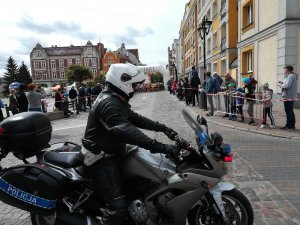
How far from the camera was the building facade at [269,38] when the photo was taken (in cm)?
Answer: 1398

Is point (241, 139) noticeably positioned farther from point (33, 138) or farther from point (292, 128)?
point (33, 138)

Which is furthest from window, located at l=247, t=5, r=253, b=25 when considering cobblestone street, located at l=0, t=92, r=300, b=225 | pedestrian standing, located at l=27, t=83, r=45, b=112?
pedestrian standing, located at l=27, t=83, r=45, b=112

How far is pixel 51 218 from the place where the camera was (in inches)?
117

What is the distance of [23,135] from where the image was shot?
299cm

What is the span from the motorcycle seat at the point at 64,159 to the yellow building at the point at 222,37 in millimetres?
21314

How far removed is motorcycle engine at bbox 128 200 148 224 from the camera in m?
2.90

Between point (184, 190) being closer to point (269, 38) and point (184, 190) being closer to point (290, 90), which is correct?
point (290, 90)

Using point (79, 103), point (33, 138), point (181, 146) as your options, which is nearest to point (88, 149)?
point (33, 138)

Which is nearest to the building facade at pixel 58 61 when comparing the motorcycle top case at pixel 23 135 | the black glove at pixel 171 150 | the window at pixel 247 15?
the window at pixel 247 15

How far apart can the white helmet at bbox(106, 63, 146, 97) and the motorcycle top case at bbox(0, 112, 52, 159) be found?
910 mm

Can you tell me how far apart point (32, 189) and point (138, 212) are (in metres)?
1.01

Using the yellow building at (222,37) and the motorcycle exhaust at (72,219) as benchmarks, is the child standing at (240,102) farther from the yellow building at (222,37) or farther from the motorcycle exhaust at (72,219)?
the yellow building at (222,37)

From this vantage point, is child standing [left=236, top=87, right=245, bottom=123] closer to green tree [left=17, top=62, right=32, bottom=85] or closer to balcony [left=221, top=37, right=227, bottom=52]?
balcony [left=221, top=37, right=227, bottom=52]

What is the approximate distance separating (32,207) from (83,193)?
1.57 ft
